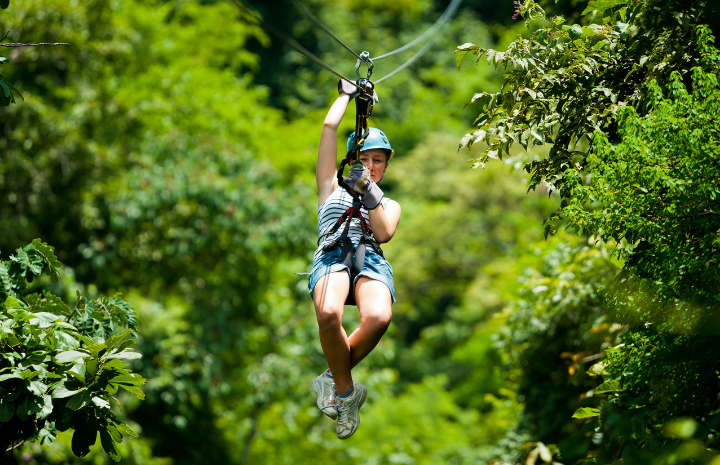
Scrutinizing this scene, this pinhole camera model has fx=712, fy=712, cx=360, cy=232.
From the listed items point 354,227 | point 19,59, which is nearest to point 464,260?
point 19,59

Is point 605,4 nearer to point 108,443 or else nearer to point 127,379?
point 127,379

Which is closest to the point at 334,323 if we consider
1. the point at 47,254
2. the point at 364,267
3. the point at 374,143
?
Answer: the point at 364,267

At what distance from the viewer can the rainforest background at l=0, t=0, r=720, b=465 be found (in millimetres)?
2873

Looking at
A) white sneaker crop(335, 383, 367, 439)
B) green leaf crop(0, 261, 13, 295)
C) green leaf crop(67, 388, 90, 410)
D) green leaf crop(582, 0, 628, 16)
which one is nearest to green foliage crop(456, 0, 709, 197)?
green leaf crop(582, 0, 628, 16)

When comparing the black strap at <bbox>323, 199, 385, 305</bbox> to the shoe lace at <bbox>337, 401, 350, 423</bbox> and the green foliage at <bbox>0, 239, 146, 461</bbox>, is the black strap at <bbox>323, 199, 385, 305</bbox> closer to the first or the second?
the shoe lace at <bbox>337, 401, 350, 423</bbox>

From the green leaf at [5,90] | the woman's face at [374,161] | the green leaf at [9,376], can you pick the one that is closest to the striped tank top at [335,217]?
the woman's face at [374,161]

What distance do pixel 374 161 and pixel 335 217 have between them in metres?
0.39

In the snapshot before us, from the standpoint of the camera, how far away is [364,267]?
3475 millimetres

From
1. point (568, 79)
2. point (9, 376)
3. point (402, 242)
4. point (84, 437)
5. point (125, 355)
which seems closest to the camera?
point (9, 376)

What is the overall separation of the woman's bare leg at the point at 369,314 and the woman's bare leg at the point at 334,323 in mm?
Result: 53

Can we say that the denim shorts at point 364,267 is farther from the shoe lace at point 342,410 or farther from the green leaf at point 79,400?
the green leaf at point 79,400

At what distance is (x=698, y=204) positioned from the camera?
2.75 metres

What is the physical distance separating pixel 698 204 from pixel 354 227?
1576mm

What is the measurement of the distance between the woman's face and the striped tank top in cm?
17
